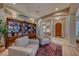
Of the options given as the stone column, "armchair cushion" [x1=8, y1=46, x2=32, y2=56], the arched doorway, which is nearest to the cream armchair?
"armchair cushion" [x1=8, y1=46, x2=32, y2=56]

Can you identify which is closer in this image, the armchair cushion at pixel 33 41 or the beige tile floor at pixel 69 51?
the beige tile floor at pixel 69 51

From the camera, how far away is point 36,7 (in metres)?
2.43

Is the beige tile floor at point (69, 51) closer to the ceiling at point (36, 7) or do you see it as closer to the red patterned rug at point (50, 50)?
the red patterned rug at point (50, 50)

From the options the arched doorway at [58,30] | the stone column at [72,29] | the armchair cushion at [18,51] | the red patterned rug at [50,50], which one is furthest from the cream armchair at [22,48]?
the stone column at [72,29]

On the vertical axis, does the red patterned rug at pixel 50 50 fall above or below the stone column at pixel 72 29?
below

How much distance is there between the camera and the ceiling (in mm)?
2400

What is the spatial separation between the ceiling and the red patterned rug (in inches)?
28.7

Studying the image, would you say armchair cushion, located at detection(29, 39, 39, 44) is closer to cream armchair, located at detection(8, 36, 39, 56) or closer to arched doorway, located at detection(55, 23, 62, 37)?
cream armchair, located at detection(8, 36, 39, 56)

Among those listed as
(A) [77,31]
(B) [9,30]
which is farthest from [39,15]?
(A) [77,31]

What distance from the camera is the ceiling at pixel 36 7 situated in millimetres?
2400

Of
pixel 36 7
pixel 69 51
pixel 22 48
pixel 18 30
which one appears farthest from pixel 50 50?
pixel 36 7

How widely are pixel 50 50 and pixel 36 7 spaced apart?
38.8 inches

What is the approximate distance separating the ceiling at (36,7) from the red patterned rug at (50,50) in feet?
2.39

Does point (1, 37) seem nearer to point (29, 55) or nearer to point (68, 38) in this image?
point (29, 55)
